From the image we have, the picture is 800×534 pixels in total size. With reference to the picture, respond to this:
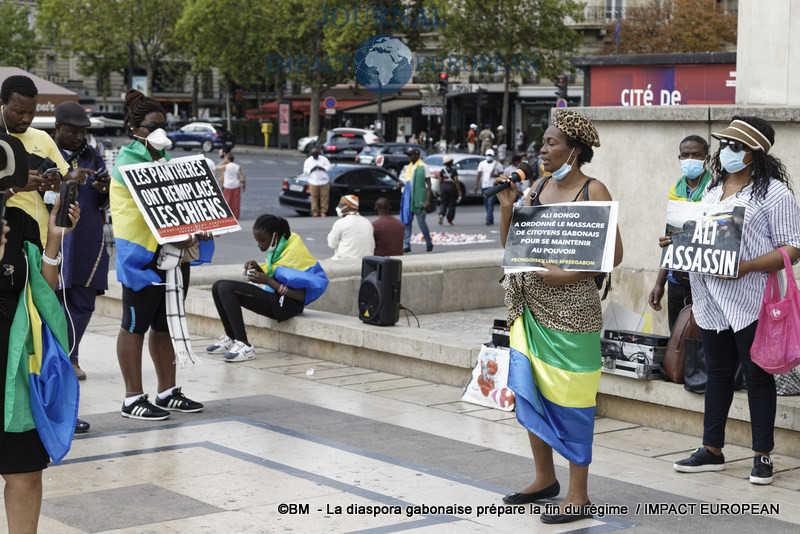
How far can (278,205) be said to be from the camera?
1196 inches

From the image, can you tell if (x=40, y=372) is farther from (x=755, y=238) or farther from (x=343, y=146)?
(x=343, y=146)

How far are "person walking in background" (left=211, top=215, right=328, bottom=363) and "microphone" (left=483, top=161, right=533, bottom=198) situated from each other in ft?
14.2

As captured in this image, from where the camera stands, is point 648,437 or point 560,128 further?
point 648,437

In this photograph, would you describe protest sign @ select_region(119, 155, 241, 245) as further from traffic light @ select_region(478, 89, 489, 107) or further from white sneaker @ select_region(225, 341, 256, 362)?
traffic light @ select_region(478, 89, 489, 107)

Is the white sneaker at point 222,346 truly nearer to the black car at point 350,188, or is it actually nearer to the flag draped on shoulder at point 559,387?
the flag draped on shoulder at point 559,387

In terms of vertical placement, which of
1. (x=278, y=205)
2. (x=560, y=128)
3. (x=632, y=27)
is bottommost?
(x=278, y=205)

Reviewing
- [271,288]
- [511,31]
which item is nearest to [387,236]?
[271,288]

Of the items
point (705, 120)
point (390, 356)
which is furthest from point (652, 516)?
point (705, 120)

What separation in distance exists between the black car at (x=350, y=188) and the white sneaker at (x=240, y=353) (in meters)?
17.9

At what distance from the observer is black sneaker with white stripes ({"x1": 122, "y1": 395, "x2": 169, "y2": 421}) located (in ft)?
23.3

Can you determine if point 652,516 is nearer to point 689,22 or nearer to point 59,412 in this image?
point 59,412

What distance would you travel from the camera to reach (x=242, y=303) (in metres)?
9.46

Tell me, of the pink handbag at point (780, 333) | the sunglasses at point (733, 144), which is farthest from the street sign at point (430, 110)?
the pink handbag at point (780, 333)

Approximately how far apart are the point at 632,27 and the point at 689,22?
3.53 m
